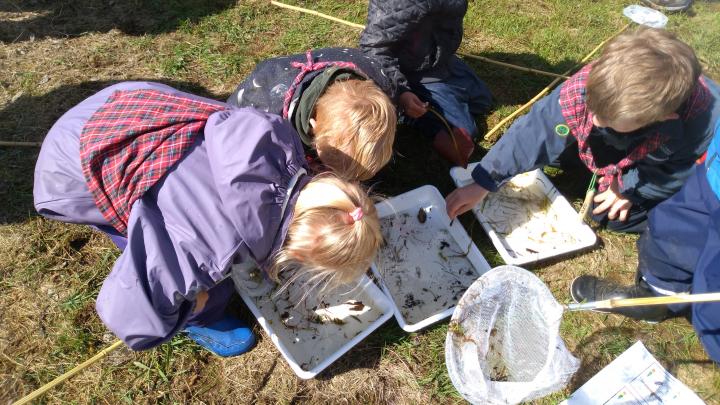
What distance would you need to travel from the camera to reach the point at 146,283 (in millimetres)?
1742

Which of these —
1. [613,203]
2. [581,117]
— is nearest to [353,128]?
[581,117]

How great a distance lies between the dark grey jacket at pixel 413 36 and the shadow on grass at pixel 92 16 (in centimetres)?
177

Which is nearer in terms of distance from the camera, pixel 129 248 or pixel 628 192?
pixel 129 248

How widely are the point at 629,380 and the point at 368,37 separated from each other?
2430mm

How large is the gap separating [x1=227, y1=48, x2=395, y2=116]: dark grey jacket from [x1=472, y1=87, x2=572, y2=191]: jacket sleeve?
0.70 m

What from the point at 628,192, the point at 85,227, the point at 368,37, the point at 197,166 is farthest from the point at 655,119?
the point at 85,227

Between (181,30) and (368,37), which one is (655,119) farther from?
(181,30)

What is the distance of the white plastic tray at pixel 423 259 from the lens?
2.59 meters

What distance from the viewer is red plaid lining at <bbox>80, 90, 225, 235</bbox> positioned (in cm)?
181

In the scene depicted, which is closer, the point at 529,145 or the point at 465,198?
the point at 529,145

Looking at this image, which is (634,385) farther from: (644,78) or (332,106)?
(332,106)

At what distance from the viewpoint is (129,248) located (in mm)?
1722

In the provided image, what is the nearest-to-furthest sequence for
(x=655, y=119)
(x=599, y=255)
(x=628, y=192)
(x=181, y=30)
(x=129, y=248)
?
(x=129, y=248)
(x=655, y=119)
(x=628, y=192)
(x=599, y=255)
(x=181, y=30)

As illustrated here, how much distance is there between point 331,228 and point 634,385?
175 cm
